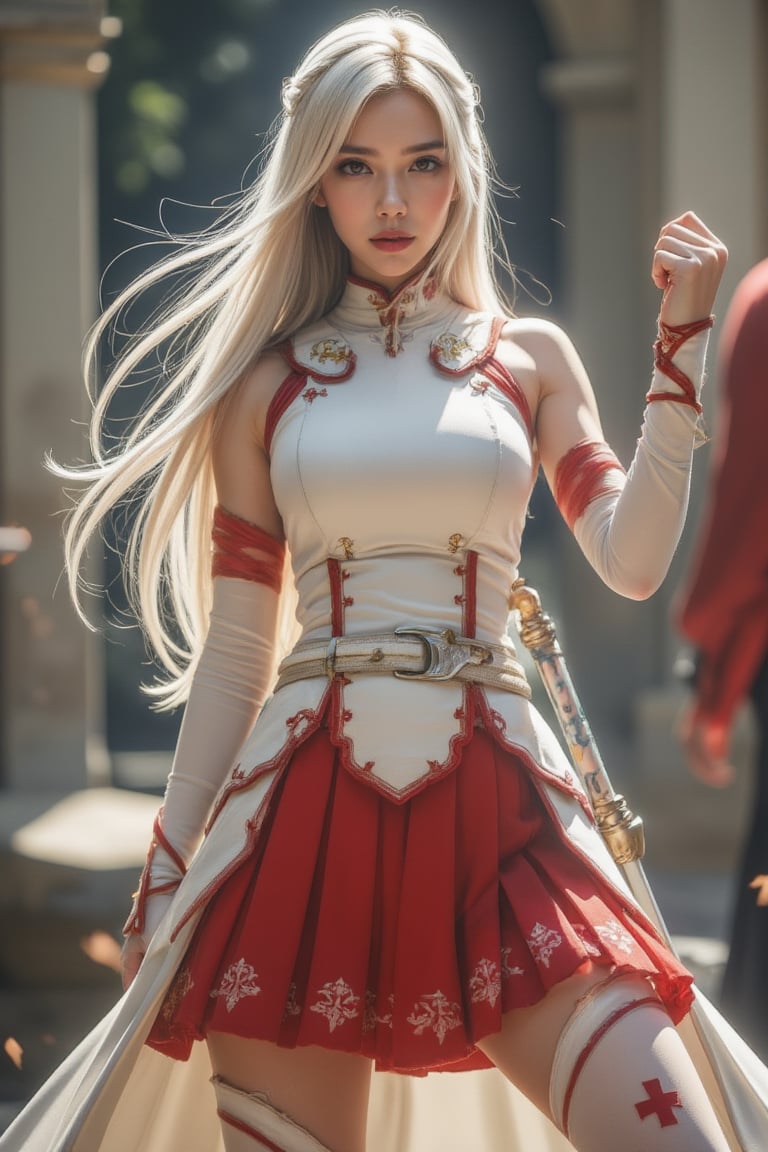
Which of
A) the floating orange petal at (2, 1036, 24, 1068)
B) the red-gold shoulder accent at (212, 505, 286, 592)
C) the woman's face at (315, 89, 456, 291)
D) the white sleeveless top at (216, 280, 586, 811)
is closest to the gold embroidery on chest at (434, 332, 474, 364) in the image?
the white sleeveless top at (216, 280, 586, 811)

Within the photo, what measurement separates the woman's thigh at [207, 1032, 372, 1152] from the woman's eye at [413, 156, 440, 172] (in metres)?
1.15

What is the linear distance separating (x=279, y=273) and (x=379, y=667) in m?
0.65

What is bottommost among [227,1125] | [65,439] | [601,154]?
[227,1125]

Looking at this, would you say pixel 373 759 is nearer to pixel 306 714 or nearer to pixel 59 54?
pixel 306 714

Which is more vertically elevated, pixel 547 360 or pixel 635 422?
pixel 635 422

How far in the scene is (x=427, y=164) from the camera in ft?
8.52

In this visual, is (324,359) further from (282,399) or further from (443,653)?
(443,653)

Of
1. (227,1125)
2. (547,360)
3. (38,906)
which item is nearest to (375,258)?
(547,360)

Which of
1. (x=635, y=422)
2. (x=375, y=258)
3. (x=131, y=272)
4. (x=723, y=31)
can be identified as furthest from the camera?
(x=131, y=272)

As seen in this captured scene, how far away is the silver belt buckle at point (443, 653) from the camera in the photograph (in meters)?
2.42

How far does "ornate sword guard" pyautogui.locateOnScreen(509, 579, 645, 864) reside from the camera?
8.16 ft

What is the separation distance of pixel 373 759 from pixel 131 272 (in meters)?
9.46

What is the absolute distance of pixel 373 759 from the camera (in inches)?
94.1

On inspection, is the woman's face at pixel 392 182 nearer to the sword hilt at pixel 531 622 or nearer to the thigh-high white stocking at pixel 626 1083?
the sword hilt at pixel 531 622
